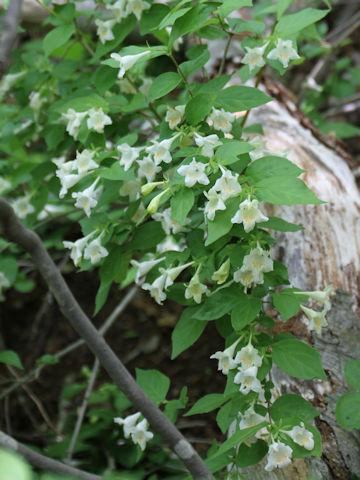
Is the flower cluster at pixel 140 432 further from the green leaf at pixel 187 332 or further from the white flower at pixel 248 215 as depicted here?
the white flower at pixel 248 215

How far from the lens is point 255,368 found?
1.47m

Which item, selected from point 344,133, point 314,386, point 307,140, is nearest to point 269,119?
point 307,140

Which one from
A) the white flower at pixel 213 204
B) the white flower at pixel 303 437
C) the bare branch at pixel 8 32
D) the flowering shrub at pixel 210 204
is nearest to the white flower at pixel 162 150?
the flowering shrub at pixel 210 204

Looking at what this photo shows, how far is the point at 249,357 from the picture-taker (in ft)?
4.94

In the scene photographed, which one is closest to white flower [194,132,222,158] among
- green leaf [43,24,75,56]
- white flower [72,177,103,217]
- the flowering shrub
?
the flowering shrub

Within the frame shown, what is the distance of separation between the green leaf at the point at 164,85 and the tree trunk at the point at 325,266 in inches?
40.9

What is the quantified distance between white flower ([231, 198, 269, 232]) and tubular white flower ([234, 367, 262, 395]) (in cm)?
40

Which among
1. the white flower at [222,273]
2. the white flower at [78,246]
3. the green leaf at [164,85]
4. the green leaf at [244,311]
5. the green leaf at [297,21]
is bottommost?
the green leaf at [244,311]

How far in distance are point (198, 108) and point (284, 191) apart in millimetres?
400

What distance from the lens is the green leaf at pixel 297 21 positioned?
64.1 inches

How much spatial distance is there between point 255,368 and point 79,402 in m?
2.43

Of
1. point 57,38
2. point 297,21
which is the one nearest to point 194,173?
point 297,21

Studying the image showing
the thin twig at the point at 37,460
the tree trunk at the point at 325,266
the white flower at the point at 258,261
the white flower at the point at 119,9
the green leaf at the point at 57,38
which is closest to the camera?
the thin twig at the point at 37,460

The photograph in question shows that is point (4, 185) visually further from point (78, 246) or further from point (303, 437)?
point (303, 437)
